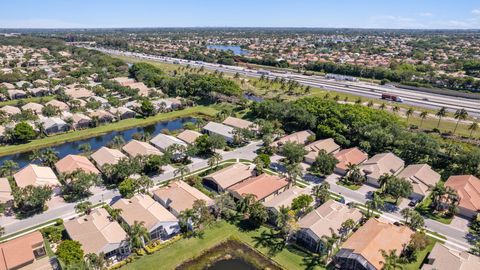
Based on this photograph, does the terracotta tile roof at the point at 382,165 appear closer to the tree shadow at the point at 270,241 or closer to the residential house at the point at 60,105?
the tree shadow at the point at 270,241

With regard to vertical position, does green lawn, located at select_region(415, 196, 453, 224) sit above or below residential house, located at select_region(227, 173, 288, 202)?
below

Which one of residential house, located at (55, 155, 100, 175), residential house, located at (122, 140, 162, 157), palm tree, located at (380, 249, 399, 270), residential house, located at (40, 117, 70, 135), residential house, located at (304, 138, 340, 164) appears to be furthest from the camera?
residential house, located at (40, 117, 70, 135)

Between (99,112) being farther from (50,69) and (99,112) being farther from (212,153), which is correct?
(50,69)

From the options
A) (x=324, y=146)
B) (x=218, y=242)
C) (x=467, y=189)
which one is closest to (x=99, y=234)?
(x=218, y=242)

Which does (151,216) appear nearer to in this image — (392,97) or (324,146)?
(324,146)

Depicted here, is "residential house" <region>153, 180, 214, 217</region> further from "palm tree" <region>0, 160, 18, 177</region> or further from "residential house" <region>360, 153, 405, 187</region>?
"residential house" <region>360, 153, 405, 187</region>

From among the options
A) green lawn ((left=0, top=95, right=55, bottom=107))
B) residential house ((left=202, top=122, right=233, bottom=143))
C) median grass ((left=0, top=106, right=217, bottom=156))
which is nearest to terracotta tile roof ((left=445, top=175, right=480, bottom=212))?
residential house ((left=202, top=122, right=233, bottom=143))
